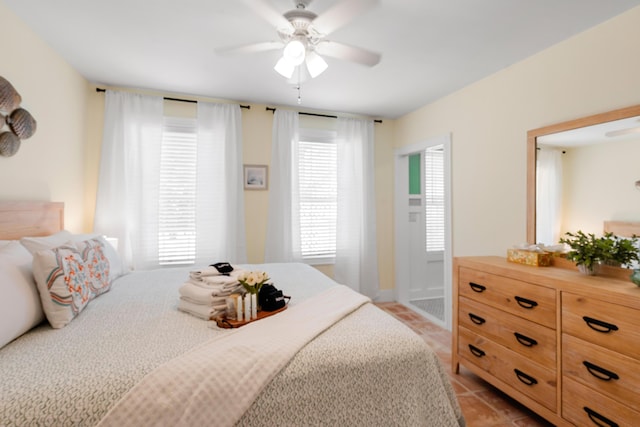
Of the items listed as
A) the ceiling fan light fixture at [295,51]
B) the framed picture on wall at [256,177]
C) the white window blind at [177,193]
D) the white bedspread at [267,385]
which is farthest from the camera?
the framed picture on wall at [256,177]

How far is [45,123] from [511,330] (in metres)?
3.68

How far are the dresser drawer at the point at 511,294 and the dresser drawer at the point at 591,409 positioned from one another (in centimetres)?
33

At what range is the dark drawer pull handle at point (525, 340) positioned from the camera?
1.93m

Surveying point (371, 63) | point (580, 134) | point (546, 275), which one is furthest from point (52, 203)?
point (580, 134)

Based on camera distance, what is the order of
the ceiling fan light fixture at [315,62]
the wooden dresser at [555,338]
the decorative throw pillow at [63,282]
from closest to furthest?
1. the decorative throw pillow at [63,282]
2. the wooden dresser at [555,338]
3. the ceiling fan light fixture at [315,62]

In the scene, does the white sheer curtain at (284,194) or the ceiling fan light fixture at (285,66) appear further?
the white sheer curtain at (284,194)

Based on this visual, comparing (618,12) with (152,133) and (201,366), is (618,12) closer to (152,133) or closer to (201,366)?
(201,366)

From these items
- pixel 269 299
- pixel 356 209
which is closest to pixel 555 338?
pixel 269 299

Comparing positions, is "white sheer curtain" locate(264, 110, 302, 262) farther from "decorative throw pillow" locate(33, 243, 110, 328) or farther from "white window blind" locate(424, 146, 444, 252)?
"decorative throw pillow" locate(33, 243, 110, 328)

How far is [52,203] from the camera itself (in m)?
2.46

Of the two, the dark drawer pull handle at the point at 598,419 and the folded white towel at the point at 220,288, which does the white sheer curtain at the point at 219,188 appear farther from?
the dark drawer pull handle at the point at 598,419

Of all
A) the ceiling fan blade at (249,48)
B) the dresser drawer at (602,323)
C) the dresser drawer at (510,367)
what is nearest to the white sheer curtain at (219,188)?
the ceiling fan blade at (249,48)

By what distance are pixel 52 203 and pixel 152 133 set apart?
1.19 meters

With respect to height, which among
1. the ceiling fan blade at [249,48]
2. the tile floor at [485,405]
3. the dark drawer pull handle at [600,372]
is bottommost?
the tile floor at [485,405]
